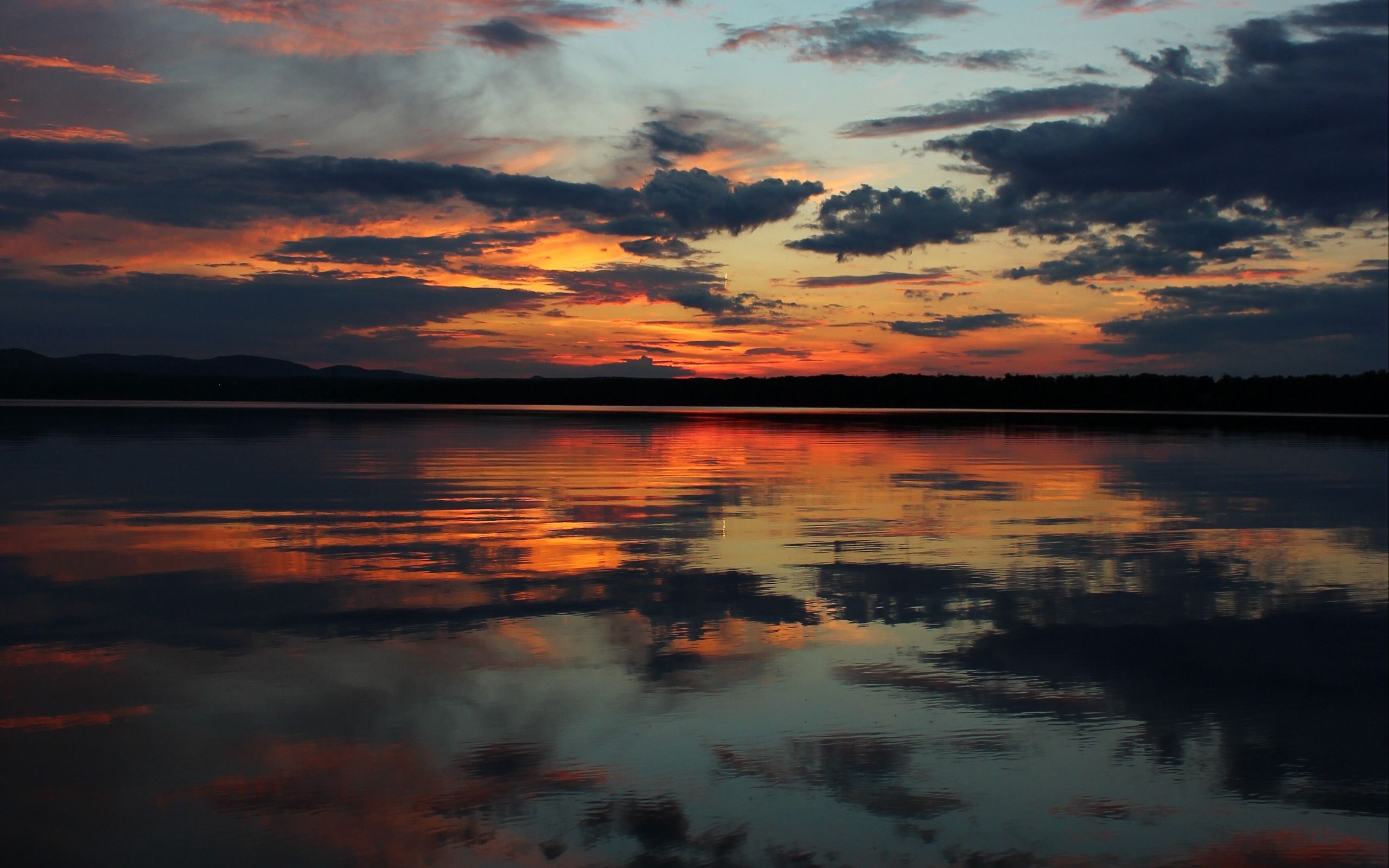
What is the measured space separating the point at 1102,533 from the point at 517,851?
12.9m

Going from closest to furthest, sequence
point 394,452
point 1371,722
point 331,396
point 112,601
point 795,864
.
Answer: point 795,864 < point 1371,722 < point 112,601 < point 394,452 < point 331,396

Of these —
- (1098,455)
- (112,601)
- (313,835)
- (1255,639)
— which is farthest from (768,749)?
(1098,455)

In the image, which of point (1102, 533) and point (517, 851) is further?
point (1102, 533)

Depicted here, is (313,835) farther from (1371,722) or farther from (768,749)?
(1371,722)

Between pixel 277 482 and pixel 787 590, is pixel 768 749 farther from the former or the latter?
pixel 277 482

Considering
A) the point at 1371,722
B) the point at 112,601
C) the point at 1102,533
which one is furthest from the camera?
the point at 1102,533

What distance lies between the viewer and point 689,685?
321 inches

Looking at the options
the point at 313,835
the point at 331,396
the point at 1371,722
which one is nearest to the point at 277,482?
the point at 313,835

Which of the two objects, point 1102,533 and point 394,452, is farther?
point 394,452

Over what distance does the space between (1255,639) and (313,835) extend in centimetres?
825

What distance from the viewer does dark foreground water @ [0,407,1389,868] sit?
5.72 meters

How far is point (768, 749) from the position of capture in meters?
6.79

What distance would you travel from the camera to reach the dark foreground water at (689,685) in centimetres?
572

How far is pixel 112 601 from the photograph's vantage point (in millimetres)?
10883
